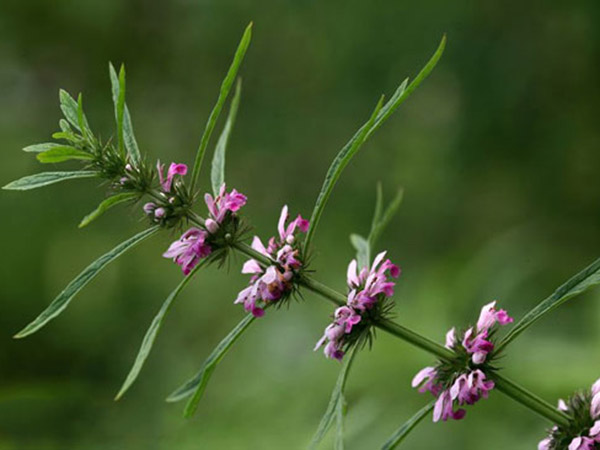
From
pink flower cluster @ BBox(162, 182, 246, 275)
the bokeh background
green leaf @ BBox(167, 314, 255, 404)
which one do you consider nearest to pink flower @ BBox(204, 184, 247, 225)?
pink flower cluster @ BBox(162, 182, 246, 275)

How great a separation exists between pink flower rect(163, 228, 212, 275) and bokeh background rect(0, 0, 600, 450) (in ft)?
3.87

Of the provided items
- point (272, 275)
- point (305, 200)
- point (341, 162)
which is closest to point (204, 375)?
point (272, 275)

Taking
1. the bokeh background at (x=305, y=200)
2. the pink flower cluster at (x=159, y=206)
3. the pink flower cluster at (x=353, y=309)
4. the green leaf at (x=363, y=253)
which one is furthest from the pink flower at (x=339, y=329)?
the bokeh background at (x=305, y=200)

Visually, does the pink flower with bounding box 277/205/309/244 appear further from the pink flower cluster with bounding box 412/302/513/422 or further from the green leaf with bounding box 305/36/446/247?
the pink flower cluster with bounding box 412/302/513/422

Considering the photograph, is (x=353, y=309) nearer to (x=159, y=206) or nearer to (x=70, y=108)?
(x=159, y=206)

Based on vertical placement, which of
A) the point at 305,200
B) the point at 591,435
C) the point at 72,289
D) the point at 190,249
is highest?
the point at 305,200

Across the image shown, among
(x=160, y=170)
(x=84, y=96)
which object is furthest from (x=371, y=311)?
(x=84, y=96)

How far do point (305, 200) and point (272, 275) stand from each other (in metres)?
2.23

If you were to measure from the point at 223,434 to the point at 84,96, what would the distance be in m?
1.60

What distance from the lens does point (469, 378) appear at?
72 centimetres

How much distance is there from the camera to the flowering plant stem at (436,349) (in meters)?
0.69

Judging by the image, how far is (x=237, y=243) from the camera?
79 centimetres

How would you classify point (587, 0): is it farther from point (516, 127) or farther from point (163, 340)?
point (163, 340)

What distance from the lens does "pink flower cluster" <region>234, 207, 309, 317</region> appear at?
75cm
